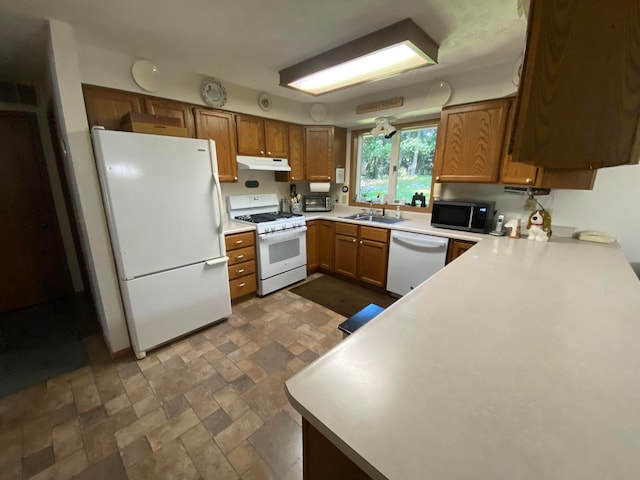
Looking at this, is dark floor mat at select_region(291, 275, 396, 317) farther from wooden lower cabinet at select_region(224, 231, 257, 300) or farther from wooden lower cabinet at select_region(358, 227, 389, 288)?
wooden lower cabinet at select_region(224, 231, 257, 300)

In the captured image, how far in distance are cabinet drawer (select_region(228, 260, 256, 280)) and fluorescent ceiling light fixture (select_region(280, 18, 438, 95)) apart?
1.89 m

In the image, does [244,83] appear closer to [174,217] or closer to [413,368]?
[174,217]

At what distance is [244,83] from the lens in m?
2.84

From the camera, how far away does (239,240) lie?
281cm

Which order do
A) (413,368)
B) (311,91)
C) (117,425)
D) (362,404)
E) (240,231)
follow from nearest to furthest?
1. (362,404)
2. (413,368)
3. (117,425)
4. (311,91)
5. (240,231)

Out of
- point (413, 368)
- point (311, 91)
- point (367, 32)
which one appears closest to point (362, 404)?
point (413, 368)

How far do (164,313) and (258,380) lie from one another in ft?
3.20

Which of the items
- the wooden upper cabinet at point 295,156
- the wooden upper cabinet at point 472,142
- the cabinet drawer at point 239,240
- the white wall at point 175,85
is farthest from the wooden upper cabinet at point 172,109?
the wooden upper cabinet at point 472,142

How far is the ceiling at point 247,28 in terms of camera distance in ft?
5.02

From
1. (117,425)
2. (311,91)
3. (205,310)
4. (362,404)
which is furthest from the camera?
(311,91)

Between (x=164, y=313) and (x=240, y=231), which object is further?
(x=240, y=231)

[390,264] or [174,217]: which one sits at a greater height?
[174,217]

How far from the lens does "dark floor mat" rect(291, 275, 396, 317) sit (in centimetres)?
294

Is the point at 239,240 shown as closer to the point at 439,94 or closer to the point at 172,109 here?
the point at 172,109
